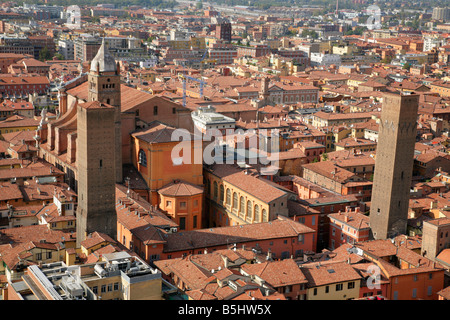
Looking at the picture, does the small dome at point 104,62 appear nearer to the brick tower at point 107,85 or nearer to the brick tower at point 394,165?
the brick tower at point 107,85

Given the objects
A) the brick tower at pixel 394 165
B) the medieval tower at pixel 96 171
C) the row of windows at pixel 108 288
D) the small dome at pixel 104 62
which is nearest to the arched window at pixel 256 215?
the brick tower at pixel 394 165

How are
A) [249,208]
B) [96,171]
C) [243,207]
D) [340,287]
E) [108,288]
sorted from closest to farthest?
[108,288] → [340,287] → [96,171] → [249,208] → [243,207]

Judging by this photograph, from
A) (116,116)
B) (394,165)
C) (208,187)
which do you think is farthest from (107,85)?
(394,165)

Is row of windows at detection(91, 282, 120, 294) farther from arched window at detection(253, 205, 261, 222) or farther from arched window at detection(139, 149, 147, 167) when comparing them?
arched window at detection(139, 149, 147, 167)

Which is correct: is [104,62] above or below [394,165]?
above

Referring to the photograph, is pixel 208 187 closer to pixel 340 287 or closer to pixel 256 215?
pixel 256 215
